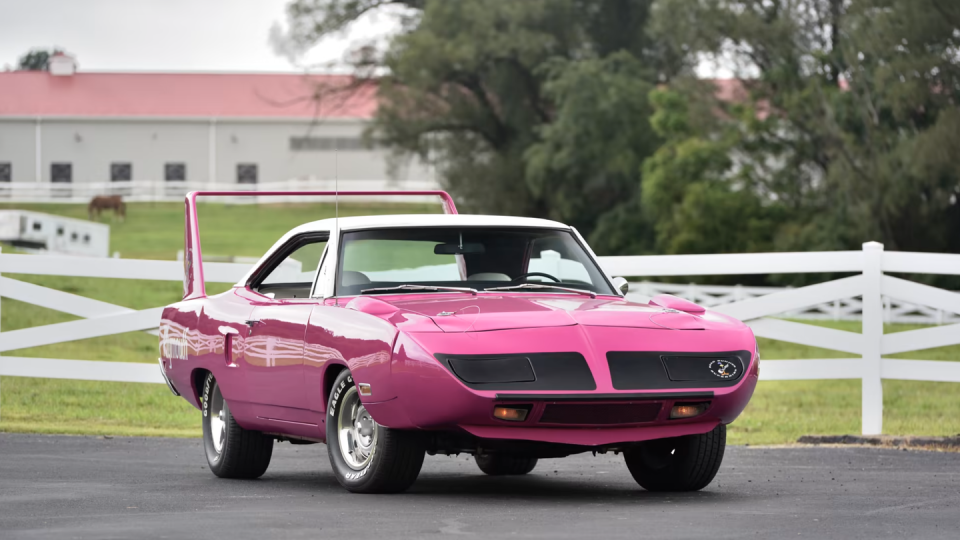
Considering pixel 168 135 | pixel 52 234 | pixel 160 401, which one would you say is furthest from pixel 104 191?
pixel 160 401

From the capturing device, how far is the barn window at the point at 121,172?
8756cm

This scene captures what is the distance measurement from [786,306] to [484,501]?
5.74m

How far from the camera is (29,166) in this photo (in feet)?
284

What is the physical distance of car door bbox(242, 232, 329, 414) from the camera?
891 cm

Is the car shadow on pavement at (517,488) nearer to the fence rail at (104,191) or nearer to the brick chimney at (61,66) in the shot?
the fence rail at (104,191)

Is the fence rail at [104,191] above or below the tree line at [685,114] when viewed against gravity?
below

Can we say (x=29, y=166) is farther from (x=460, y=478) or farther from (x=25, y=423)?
(x=460, y=478)

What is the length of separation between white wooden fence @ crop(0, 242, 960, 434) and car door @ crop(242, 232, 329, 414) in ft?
9.42

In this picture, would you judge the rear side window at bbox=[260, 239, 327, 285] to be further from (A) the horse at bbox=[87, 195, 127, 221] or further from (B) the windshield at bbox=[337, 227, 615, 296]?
(A) the horse at bbox=[87, 195, 127, 221]

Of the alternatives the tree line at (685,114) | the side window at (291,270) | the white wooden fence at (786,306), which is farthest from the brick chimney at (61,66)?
the side window at (291,270)

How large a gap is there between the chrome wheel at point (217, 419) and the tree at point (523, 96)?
1635 inches

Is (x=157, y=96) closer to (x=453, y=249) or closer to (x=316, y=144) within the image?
(x=316, y=144)

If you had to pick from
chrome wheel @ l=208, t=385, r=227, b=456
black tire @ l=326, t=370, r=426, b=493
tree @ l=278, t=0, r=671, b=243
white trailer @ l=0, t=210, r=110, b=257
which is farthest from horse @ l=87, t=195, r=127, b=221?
black tire @ l=326, t=370, r=426, b=493

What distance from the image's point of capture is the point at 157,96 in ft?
288
